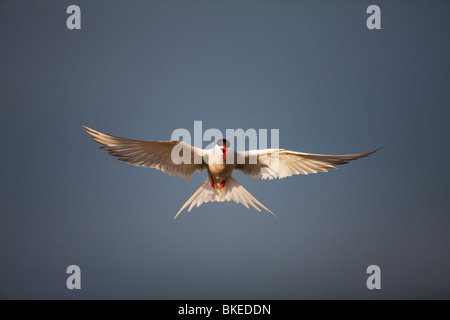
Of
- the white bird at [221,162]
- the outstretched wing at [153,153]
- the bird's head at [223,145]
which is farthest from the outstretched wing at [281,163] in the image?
the outstretched wing at [153,153]

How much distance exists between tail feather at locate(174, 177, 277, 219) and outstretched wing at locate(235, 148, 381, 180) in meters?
0.25

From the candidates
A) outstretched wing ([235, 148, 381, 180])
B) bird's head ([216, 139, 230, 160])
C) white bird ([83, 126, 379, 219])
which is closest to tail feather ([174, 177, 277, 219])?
white bird ([83, 126, 379, 219])

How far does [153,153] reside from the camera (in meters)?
4.32

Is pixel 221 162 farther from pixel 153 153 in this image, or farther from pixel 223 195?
pixel 153 153

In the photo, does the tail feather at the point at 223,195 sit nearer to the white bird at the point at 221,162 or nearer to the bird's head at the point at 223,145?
the white bird at the point at 221,162

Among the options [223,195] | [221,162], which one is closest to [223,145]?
[221,162]

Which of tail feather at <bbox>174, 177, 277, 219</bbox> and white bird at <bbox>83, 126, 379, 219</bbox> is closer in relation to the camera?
white bird at <bbox>83, 126, 379, 219</bbox>

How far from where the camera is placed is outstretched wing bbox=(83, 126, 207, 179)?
3.94m

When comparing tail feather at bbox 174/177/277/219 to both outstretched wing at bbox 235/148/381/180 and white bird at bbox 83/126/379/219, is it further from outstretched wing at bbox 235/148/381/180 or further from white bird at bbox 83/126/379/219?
outstretched wing at bbox 235/148/381/180

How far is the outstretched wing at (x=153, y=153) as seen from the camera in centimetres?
394
